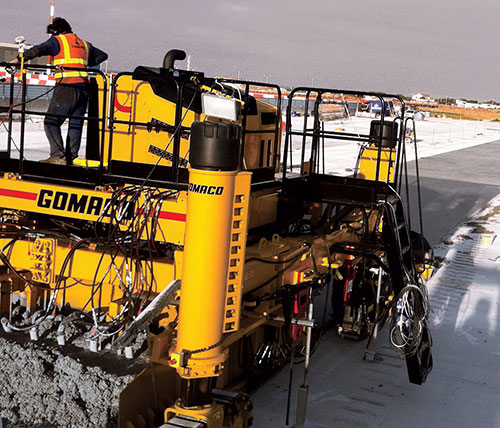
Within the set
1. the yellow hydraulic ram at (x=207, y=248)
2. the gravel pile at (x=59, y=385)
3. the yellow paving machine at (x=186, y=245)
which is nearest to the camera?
the yellow hydraulic ram at (x=207, y=248)

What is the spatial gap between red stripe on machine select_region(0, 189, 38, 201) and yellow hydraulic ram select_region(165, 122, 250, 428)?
2150 millimetres

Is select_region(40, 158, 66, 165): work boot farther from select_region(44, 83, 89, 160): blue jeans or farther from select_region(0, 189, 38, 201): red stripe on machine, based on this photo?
select_region(0, 189, 38, 201): red stripe on machine

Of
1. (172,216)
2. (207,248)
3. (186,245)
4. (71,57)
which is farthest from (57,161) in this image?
(207,248)

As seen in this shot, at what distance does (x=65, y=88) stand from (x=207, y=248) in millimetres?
3379

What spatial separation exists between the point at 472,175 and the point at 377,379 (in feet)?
63.0

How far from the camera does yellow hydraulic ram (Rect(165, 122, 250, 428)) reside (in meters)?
4.03

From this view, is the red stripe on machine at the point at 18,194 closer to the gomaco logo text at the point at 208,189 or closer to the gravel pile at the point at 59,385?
the gravel pile at the point at 59,385

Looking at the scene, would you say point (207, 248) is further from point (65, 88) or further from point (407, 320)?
point (65, 88)

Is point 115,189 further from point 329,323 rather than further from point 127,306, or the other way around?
point 329,323

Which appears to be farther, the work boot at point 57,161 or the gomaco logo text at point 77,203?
the work boot at point 57,161

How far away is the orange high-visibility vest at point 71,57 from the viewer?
677cm

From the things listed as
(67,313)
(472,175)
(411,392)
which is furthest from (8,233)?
(472,175)

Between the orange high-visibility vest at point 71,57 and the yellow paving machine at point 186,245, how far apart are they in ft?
0.59

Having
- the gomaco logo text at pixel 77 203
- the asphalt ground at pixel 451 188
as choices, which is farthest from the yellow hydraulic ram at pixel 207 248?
Result: the asphalt ground at pixel 451 188
